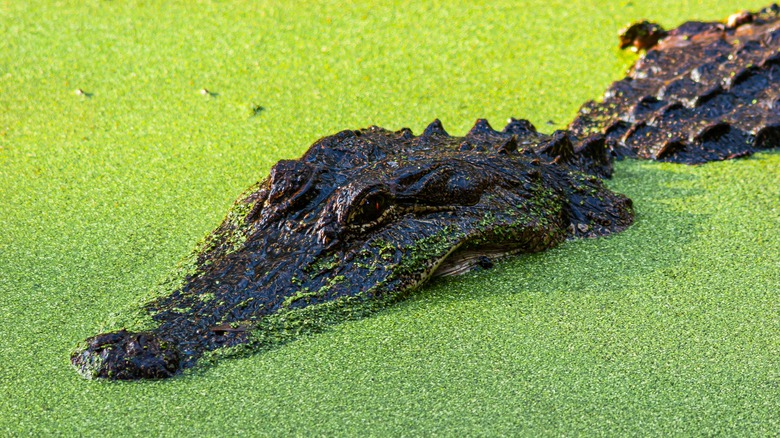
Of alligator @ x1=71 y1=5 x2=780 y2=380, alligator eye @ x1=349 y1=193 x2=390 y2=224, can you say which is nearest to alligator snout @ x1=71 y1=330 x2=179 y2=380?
alligator @ x1=71 y1=5 x2=780 y2=380

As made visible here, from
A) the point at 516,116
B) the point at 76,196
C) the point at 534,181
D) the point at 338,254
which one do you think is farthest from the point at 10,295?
the point at 516,116

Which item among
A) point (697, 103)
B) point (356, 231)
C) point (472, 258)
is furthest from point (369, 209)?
point (697, 103)

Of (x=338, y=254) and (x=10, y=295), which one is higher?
(x=338, y=254)

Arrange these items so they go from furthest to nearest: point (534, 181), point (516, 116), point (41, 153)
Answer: point (516, 116) → point (41, 153) → point (534, 181)

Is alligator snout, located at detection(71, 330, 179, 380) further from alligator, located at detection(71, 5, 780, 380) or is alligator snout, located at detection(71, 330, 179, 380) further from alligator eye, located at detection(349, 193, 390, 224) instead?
alligator eye, located at detection(349, 193, 390, 224)

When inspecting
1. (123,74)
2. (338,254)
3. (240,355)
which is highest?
(123,74)

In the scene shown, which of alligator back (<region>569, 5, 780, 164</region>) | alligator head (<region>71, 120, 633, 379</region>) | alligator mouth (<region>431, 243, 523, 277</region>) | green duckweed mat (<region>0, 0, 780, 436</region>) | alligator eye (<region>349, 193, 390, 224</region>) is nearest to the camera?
green duckweed mat (<region>0, 0, 780, 436</region>)

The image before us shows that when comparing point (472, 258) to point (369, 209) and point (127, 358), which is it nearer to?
point (369, 209)

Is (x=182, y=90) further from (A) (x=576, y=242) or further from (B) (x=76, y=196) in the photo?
(A) (x=576, y=242)
